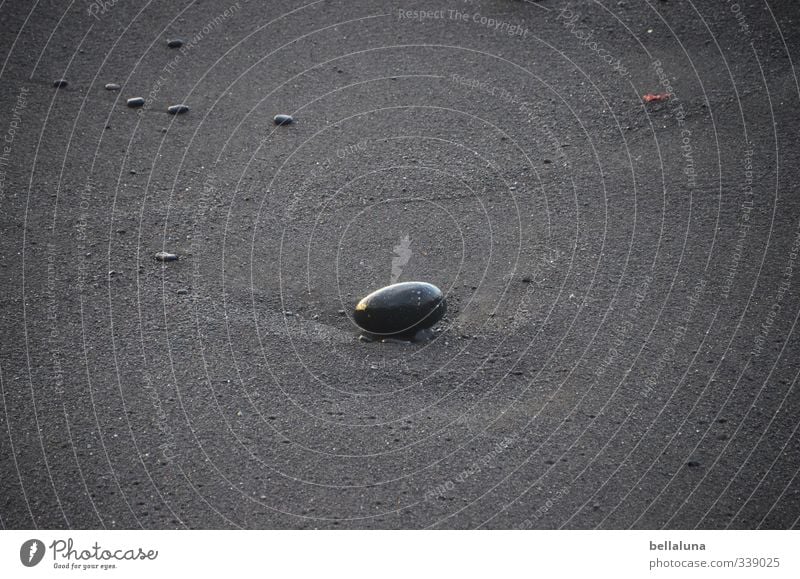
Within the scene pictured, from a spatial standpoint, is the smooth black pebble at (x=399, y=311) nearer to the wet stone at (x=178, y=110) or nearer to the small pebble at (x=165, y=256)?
the small pebble at (x=165, y=256)

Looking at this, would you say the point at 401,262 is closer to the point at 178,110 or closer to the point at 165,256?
the point at 165,256

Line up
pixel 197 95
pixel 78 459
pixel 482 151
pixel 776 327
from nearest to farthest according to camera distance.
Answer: pixel 78 459
pixel 776 327
pixel 482 151
pixel 197 95

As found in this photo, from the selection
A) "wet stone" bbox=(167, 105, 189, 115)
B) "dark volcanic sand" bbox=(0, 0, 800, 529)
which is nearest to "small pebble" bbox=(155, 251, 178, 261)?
"dark volcanic sand" bbox=(0, 0, 800, 529)

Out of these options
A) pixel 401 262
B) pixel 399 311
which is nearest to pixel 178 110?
pixel 401 262

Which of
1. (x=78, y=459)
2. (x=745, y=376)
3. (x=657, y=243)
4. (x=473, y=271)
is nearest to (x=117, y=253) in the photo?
(x=78, y=459)

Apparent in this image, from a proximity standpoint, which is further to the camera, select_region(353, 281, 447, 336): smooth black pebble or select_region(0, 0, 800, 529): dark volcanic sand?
select_region(353, 281, 447, 336): smooth black pebble

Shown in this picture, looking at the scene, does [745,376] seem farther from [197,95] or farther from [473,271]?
[197,95]

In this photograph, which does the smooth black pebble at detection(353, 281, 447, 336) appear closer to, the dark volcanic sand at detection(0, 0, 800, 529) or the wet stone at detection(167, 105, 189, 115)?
the dark volcanic sand at detection(0, 0, 800, 529)
